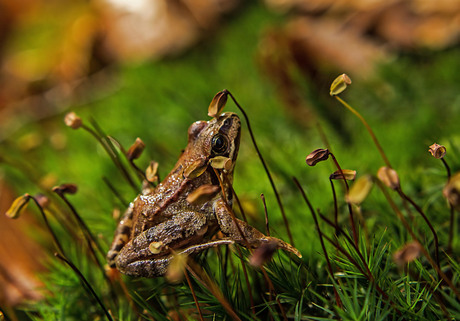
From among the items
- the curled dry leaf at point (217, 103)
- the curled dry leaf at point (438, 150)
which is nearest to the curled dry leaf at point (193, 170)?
the curled dry leaf at point (217, 103)

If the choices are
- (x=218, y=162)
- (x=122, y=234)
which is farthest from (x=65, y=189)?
(x=218, y=162)

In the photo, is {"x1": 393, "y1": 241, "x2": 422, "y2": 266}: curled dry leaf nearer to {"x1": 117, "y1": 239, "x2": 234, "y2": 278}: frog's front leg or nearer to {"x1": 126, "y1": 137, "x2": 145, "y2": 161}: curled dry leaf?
{"x1": 117, "y1": 239, "x2": 234, "y2": 278}: frog's front leg

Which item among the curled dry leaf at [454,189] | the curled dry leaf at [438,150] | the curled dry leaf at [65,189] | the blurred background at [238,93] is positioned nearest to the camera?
the curled dry leaf at [454,189]

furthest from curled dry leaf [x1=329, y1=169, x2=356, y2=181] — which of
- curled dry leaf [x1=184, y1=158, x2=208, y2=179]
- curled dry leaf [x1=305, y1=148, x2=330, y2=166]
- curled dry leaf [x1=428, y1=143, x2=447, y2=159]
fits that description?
curled dry leaf [x1=184, y1=158, x2=208, y2=179]

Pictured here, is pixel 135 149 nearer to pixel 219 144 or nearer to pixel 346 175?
pixel 219 144

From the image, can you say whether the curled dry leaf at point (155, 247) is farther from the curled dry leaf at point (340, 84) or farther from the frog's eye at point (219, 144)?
the curled dry leaf at point (340, 84)

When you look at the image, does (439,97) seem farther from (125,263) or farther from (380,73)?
(125,263)

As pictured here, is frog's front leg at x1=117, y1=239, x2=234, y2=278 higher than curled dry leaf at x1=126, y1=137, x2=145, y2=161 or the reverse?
the reverse
